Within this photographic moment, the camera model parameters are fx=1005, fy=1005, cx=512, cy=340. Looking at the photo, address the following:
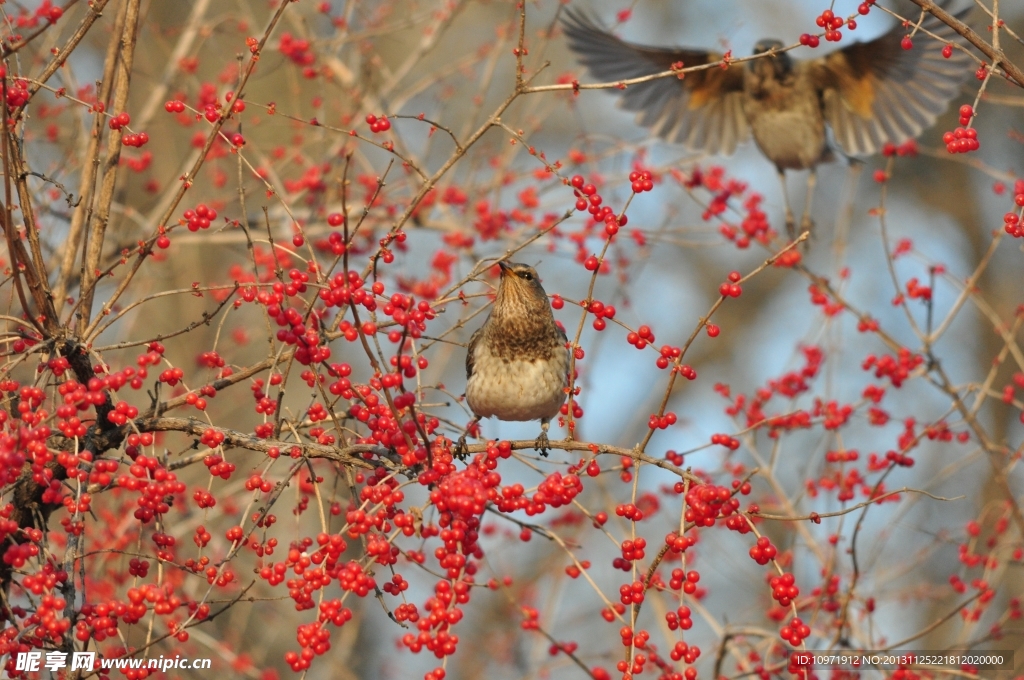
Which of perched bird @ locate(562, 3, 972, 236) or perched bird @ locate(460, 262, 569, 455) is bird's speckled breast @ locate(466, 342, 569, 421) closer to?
→ perched bird @ locate(460, 262, 569, 455)

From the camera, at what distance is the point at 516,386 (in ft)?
13.6

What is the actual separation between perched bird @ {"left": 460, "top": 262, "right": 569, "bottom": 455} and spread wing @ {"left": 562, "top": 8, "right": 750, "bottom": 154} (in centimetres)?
261

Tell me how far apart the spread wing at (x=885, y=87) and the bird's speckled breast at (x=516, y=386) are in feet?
10.3

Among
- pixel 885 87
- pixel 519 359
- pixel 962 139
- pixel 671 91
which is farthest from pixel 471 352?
pixel 885 87

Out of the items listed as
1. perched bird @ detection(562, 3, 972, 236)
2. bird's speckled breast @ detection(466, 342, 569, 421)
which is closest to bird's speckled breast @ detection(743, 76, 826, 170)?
perched bird @ detection(562, 3, 972, 236)

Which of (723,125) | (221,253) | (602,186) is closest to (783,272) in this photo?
(723,125)

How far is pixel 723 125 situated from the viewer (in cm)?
682

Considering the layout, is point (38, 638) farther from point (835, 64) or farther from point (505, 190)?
point (835, 64)

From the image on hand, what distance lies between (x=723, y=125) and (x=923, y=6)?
4.21 meters

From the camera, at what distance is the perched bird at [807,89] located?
6.10 meters

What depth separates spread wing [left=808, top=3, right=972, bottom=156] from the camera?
604 cm

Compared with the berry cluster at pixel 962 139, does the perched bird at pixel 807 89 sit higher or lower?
higher
